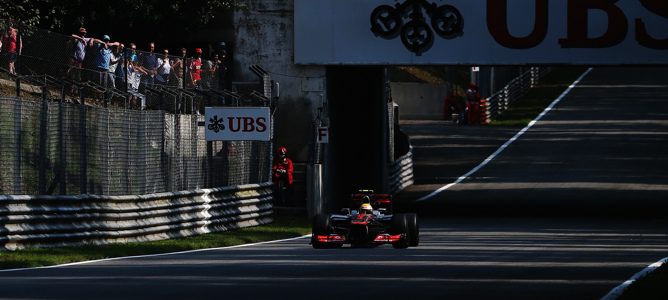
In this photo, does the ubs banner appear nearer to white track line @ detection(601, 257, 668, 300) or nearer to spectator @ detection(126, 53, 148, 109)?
spectator @ detection(126, 53, 148, 109)

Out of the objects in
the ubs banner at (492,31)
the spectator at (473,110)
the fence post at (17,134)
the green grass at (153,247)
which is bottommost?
the green grass at (153,247)

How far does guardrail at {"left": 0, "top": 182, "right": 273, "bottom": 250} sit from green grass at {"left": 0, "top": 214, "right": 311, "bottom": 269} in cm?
24

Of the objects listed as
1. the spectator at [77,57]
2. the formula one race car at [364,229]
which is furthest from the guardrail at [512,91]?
the formula one race car at [364,229]

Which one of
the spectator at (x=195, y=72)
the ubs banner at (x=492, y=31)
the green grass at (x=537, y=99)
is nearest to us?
the spectator at (x=195, y=72)

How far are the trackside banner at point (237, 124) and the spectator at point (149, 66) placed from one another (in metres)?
1.26

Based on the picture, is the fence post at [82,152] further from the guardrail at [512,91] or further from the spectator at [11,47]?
the guardrail at [512,91]

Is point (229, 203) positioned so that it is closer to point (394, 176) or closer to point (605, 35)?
point (605, 35)

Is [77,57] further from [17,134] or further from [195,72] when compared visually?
[195,72]

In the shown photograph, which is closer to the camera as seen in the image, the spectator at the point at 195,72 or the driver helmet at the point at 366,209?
the driver helmet at the point at 366,209

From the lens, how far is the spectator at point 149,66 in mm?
27414

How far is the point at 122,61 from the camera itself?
2636cm

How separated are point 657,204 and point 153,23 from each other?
12.8m

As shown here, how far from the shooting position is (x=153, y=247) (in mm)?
23516

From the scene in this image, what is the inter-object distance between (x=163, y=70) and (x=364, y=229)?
7.35 m
